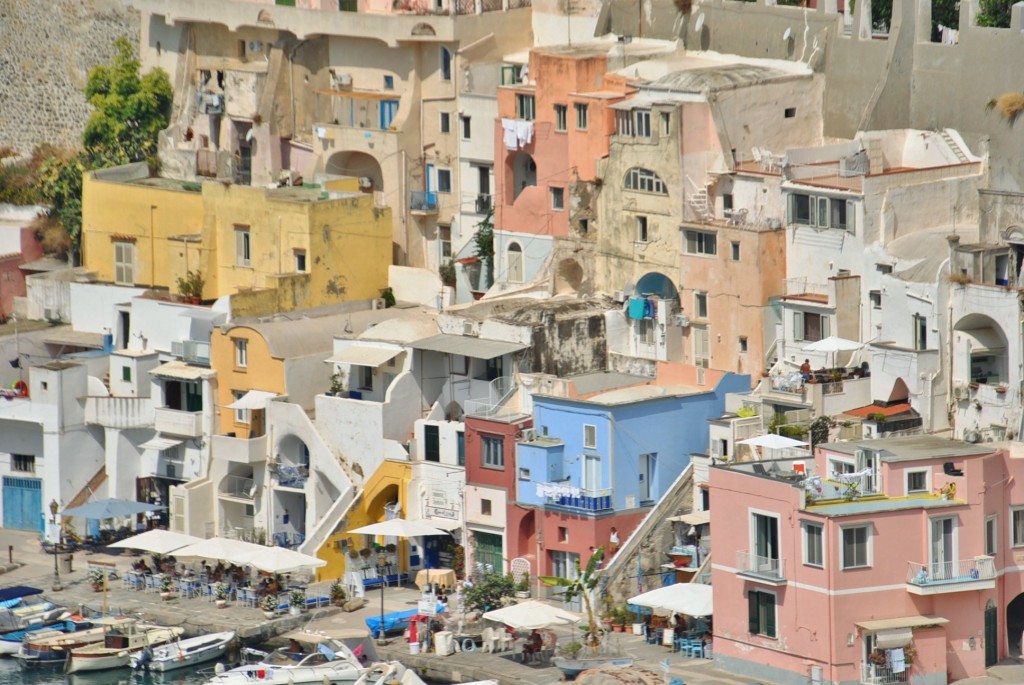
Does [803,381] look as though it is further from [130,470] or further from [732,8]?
[130,470]

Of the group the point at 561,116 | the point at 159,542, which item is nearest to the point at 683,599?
the point at 159,542

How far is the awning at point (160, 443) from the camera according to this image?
86500 mm

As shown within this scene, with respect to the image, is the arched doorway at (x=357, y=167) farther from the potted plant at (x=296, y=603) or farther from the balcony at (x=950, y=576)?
the balcony at (x=950, y=576)

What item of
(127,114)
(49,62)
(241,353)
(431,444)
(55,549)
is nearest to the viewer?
(431,444)

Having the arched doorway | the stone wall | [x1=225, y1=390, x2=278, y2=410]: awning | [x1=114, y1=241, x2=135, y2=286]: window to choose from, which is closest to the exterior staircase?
[x1=225, y1=390, x2=278, y2=410]: awning

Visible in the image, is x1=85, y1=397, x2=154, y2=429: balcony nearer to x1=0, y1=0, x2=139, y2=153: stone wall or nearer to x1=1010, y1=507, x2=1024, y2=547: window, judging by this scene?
x1=0, y1=0, x2=139, y2=153: stone wall

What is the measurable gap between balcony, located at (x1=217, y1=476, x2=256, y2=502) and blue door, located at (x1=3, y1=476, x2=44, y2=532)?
5.41 meters

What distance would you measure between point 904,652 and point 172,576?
20.9 meters

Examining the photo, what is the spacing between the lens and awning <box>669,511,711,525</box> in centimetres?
7612

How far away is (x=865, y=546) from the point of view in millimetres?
69062

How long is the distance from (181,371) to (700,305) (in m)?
13.9

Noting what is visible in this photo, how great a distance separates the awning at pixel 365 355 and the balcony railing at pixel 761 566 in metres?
15.2

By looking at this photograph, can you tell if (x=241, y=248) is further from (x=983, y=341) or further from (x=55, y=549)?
(x=983, y=341)

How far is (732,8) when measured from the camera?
87.3 metres
